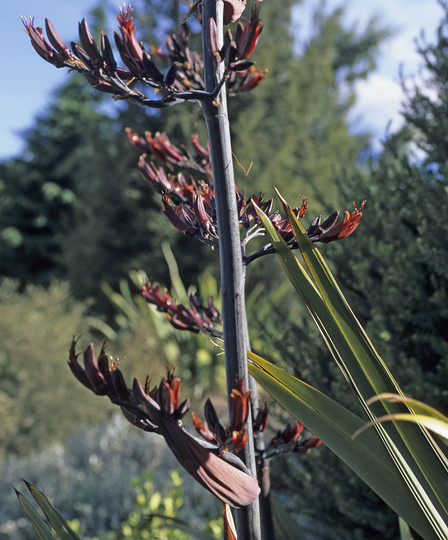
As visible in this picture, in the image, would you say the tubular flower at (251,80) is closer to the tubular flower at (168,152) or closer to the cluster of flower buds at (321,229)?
the tubular flower at (168,152)

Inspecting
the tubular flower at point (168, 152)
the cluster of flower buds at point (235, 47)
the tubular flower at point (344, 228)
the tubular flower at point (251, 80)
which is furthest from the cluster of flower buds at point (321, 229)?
the tubular flower at point (251, 80)

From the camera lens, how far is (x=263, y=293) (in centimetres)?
1006

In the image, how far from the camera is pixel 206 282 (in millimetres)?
7875

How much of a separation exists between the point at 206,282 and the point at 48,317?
2.62m

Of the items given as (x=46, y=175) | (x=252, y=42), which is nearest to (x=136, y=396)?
(x=252, y=42)

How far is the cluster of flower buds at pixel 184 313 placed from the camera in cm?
134

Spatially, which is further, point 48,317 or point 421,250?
point 48,317

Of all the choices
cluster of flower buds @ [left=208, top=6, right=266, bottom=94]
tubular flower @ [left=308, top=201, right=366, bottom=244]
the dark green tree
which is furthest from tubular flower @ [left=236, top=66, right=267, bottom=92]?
the dark green tree

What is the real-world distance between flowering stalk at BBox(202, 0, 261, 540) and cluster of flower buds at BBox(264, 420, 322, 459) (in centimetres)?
24

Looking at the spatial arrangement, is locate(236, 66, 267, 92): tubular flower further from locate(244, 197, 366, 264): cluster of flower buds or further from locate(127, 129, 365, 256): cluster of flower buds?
locate(244, 197, 366, 264): cluster of flower buds

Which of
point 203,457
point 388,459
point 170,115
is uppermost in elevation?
point 170,115

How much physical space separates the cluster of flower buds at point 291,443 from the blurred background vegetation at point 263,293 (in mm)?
315

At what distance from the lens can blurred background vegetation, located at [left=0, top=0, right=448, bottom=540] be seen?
7.12ft

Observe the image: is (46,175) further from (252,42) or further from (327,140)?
(252,42)
